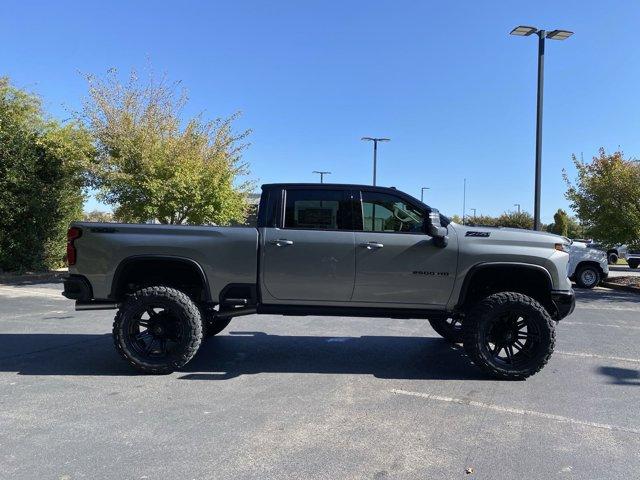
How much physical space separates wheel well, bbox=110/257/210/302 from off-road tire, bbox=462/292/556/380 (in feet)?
9.44

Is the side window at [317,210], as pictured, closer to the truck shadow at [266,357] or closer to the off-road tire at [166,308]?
the off-road tire at [166,308]

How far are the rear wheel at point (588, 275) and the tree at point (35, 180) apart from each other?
1551 cm

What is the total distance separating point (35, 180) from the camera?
53.2 ft

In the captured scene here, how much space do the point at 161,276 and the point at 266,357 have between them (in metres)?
1.61

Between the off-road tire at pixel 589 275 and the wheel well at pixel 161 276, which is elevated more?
the wheel well at pixel 161 276

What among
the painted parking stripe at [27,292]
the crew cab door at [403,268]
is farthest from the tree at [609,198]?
the painted parking stripe at [27,292]

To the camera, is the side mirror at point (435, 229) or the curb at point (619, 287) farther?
the curb at point (619, 287)

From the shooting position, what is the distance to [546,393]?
538 cm

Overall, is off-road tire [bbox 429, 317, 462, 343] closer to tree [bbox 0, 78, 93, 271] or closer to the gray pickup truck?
the gray pickup truck

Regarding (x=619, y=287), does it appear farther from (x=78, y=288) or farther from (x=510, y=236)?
(x=78, y=288)

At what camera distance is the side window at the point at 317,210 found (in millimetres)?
5969

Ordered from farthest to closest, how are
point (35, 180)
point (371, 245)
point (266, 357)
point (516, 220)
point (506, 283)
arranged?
1. point (516, 220)
2. point (35, 180)
3. point (266, 357)
4. point (506, 283)
5. point (371, 245)

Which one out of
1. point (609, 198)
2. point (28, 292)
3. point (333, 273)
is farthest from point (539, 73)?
point (28, 292)

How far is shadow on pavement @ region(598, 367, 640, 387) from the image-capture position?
5.81 metres
